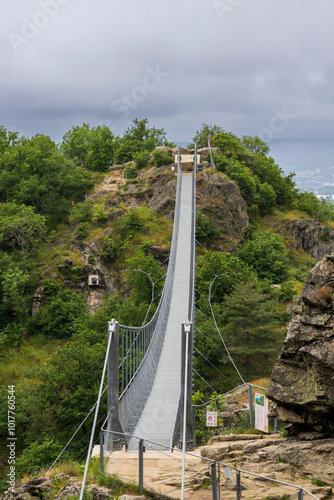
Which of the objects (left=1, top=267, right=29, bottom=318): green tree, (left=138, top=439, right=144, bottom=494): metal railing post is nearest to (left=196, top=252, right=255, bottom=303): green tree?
(left=1, top=267, right=29, bottom=318): green tree

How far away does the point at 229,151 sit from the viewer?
4366cm

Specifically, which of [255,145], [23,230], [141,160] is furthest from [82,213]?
[255,145]

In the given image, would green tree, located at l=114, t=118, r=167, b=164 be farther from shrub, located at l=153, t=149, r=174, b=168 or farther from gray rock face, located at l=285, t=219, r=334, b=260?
gray rock face, located at l=285, t=219, r=334, b=260

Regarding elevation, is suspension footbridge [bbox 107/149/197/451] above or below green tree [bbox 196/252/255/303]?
below

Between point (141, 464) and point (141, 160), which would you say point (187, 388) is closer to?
point (141, 464)

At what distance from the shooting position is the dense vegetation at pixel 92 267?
864 inches

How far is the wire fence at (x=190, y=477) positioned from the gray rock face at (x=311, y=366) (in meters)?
1.87

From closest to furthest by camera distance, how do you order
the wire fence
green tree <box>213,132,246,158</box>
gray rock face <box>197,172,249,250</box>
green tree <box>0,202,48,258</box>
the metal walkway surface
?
the wire fence, the metal walkway surface, green tree <box>0,202,48,258</box>, gray rock face <box>197,172,249,250</box>, green tree <box>213,132,246,158</box>

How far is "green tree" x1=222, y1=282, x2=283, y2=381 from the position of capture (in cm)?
2368

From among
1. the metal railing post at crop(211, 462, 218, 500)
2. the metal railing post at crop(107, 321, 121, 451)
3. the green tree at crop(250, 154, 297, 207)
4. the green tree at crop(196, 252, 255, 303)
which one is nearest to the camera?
the metal railing post at crop(211, 462, 218, 500)

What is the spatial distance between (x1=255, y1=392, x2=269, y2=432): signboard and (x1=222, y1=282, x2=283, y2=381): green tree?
11934mm

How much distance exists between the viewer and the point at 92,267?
106ft

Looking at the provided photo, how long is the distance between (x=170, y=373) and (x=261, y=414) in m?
6.74

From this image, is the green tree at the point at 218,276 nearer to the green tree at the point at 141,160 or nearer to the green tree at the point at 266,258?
the green tree at the point at 266,258
